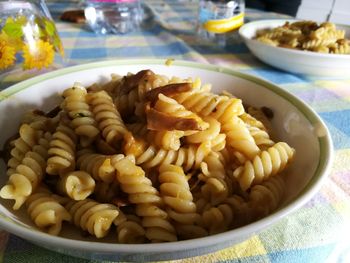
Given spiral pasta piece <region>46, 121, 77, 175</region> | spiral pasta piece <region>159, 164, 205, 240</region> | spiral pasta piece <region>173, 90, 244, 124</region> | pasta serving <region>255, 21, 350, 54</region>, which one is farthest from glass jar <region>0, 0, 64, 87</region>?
pasta serving <region>255, 21, 350, 54</region>

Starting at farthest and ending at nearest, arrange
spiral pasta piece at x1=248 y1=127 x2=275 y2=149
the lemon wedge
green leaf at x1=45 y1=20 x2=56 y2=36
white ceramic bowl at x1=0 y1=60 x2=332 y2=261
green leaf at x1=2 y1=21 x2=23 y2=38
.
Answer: the lemon wedge, green leaf at x1=45 y1=20 x2=56 y2=36, green leaf at x1=2 y1=21 x2=23 y2=38, spiral pasta piece at x1=248 y1=127 x2=275 y2=149, white ceramic bowl at x1=0 y1=60 x2=332 y2=261

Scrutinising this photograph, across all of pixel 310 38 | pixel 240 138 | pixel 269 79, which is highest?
pixel 240 138

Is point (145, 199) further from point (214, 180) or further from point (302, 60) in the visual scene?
point (302, 60)

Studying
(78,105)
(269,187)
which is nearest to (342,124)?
(269,187)

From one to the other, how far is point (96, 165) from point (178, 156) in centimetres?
18

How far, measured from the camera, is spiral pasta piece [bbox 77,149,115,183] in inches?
26.1

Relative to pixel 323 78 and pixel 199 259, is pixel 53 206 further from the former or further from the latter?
pixel 323 78

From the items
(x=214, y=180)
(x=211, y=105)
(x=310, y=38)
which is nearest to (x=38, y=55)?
(x=211, y=105)

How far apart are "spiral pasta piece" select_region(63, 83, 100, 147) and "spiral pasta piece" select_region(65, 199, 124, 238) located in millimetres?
183

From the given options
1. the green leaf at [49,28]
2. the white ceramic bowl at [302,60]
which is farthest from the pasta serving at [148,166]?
the white ceramic bowl at [302,60]

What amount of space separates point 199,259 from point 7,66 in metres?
1.05

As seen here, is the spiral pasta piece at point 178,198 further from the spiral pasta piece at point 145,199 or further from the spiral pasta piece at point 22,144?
the spiral pasta piece at point 22,144

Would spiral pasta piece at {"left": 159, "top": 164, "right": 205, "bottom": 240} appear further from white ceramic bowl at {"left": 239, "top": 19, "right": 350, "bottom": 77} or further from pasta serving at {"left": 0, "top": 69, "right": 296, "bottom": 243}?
white ceramic bowl at {"left": 239, "top": 19, "right": 350, "bottom": 77}

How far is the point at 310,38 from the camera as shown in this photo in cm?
165
